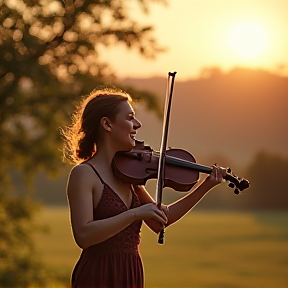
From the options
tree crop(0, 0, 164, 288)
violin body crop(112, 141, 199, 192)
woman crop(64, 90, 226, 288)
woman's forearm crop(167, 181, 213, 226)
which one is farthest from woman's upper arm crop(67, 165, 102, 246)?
tree crop(0, 0, 164, 288)

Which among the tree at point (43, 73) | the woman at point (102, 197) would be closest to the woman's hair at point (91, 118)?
the woman at point (102, 197)

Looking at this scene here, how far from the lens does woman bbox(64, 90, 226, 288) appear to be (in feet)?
8.63

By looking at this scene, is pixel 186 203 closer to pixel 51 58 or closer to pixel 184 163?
pixel 184 163

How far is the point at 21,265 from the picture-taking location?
34.2 ft

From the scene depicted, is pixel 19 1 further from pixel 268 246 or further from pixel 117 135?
pixel 268 246

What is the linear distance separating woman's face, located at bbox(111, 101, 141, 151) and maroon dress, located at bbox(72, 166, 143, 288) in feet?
0.50

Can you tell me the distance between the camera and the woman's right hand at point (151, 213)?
8.29 ft

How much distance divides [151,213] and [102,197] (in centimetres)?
25

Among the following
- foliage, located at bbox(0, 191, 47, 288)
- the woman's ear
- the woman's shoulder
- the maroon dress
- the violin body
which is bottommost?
the maroon dress

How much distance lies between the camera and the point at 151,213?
8.30 ft

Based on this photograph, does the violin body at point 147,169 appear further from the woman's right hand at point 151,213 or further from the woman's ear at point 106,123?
the woman's right hand at point 151,213

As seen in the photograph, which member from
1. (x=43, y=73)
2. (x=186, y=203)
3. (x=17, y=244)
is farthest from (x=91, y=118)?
(x=17, y=244)

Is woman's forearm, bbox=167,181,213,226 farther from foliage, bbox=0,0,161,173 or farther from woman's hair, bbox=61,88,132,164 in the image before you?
foliage, bbox=0,0,161,173

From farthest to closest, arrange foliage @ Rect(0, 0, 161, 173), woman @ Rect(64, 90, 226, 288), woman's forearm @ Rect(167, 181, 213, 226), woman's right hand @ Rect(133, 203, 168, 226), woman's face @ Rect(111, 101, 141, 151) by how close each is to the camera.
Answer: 1. foliage @ Rect(0, 0, 161, 173)
2. woman's forearm @ Rect(167, 181, 213, 226)
3. woman's face @ Rect(111, 101, 141, 151)
4. woman @ Rect(64, 90, 226, 288)
5. woman's right hand @ Rect(133, 203, 168, 226)
